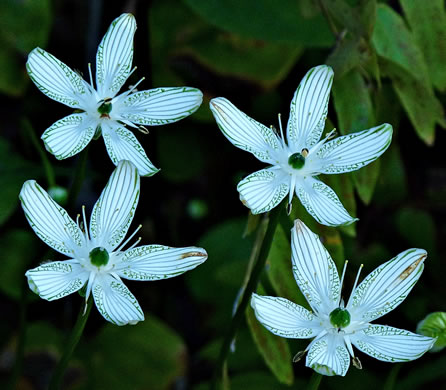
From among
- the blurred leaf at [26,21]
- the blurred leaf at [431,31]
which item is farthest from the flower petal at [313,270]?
the blurred leaf at [26,21]

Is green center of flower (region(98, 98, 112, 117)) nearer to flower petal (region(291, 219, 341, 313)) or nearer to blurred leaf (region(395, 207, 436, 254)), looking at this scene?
flower petal (region(291, 219, 341, 313))

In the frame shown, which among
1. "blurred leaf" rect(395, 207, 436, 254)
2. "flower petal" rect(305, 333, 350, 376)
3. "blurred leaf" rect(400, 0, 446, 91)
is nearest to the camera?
"flower petal" rect(305, 333, 350, 376)

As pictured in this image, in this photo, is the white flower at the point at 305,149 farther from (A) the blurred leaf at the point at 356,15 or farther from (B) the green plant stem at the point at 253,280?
(A) the blurred leaf at the point at 356,15

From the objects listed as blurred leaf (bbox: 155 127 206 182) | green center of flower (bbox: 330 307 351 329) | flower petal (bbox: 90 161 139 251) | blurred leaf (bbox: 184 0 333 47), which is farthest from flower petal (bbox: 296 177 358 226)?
blurred leaf (bbox: 155 127 206 182)

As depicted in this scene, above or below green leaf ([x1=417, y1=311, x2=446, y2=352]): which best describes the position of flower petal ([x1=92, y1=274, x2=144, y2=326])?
above

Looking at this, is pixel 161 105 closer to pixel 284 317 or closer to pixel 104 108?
pixel 104 108

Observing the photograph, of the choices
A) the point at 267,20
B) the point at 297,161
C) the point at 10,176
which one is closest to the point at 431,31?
the point at 267,20
